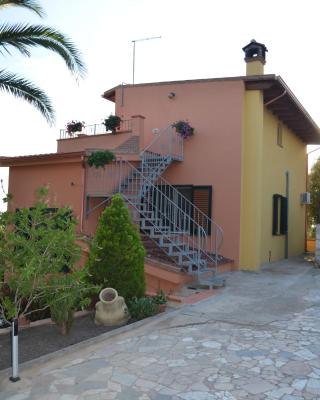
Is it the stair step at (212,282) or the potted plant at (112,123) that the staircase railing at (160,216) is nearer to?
the stair step at (212,282)

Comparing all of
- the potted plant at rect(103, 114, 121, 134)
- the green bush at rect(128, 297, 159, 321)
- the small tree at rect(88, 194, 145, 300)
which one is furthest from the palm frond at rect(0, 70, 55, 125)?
the green bush at rect(128, 297, 159, 321)

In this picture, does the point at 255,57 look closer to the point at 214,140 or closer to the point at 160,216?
the point at 214,140

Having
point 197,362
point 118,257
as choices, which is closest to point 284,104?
point 118,257

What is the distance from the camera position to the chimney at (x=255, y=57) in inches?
517

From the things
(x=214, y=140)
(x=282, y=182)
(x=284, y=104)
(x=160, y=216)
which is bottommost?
(x=160, y=216)

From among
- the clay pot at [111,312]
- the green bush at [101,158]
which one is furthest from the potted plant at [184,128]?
the clay pot at [111,312]

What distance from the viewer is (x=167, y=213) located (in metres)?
11.6

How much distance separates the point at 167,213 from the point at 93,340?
20.0 feet

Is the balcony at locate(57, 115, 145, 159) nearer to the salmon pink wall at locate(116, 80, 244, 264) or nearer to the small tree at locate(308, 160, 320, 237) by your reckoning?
the salmon pink wall at locate(116, 80, 244, 264)

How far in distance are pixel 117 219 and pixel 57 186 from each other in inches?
181

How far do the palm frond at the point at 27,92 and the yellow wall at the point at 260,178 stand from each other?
5.38 m

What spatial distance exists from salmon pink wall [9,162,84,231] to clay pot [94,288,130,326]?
405 centimetres

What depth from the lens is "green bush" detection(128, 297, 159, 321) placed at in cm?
Result: 681

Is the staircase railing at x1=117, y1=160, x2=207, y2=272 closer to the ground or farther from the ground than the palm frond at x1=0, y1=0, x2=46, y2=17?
closer to the ground
